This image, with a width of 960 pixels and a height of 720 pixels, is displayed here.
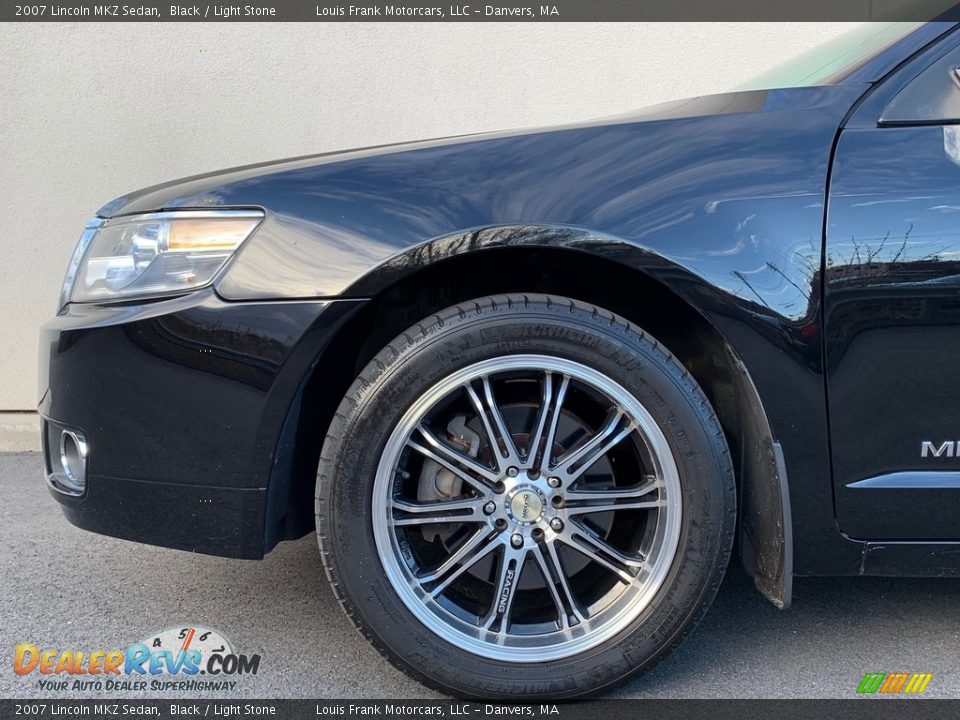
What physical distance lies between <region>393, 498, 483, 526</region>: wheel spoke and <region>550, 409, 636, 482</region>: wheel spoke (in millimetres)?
199

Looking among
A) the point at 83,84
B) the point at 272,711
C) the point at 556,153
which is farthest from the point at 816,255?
the point at 83,84

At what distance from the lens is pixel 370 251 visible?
1809 mm

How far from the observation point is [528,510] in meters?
1.91

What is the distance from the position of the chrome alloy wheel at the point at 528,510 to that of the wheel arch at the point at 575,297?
21 cm

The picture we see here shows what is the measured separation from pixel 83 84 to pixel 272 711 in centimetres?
342

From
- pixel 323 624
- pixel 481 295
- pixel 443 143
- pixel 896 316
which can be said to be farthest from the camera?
pixel 323 624

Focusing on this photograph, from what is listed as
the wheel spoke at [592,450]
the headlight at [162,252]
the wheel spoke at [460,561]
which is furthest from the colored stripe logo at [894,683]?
the headlight at [162,252]

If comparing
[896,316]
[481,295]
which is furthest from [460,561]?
[896,316]

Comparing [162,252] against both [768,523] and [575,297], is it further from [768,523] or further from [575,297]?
[768,523]

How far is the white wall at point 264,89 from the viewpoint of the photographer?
4148 millimetres

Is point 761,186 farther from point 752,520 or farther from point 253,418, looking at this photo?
point 253,418

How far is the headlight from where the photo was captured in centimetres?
186

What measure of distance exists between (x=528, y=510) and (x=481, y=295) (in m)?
0.54
